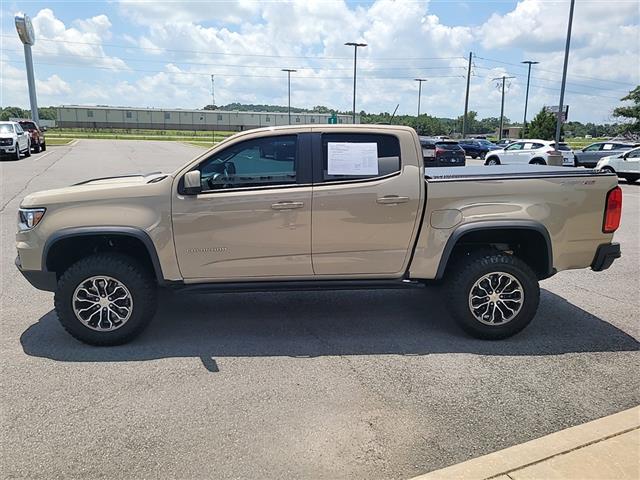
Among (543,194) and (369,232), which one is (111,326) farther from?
(543,194)

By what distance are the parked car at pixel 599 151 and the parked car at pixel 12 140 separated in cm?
2718

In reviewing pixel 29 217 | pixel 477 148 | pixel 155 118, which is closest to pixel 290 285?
pixel 29 217

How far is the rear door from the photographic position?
4355 millimetres

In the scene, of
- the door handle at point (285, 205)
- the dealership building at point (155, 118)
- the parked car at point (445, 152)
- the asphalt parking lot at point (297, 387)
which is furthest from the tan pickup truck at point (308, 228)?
the dealership building at point (155, 118)

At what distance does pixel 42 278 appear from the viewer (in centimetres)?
437

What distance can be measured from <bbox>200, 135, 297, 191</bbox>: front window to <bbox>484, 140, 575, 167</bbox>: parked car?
2136 cm

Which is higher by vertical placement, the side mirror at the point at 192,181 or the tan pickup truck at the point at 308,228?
the side mirror at the point at 192,181

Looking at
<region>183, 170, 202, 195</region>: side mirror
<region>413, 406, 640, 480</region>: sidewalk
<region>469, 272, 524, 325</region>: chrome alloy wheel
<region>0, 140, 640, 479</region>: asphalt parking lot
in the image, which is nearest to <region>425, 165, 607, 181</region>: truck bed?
<region>469, 272, 524, 325</region>: chrome alloy wheel

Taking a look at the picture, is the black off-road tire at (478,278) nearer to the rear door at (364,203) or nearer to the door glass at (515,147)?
the rear door at (364,203)

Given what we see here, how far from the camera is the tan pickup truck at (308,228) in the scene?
4.29 m

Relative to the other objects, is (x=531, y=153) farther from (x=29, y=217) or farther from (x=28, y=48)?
(x=28, y=48)

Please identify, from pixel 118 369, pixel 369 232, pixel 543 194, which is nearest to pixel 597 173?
pixel 543 194

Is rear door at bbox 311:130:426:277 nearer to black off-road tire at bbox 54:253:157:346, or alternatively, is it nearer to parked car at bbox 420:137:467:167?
black off-road tire at bbox 54:253:157:346

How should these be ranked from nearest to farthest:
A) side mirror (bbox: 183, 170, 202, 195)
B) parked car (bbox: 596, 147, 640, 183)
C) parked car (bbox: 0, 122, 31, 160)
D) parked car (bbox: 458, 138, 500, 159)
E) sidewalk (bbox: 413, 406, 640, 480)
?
sidewalk (bbox: 413, 406, 640, 480)
side mirror (bbox: 183, 170, 202, 195)
parked car (bbox: 596, 147, 640, 183)
parked car (bbox: 0, 122, 31, 160)
parked car (bbox: 458, 138, 500, 159)
